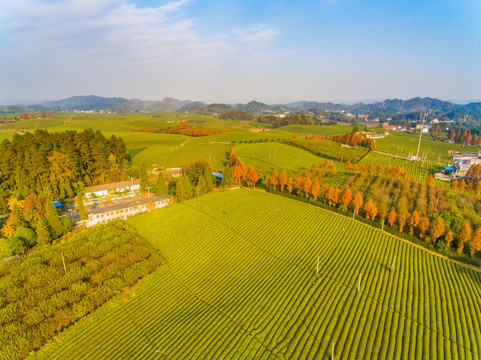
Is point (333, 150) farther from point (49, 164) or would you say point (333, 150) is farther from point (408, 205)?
point (49, 164)

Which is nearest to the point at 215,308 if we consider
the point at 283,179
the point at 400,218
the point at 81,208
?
the point at 81,208

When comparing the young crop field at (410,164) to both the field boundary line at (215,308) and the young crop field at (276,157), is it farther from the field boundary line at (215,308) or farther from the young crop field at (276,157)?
the field boundary line at (215,308)

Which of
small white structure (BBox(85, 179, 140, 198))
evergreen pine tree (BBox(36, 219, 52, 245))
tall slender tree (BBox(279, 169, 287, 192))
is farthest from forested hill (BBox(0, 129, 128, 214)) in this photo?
tall slender tree (BBox(279, 169, 287, 192))

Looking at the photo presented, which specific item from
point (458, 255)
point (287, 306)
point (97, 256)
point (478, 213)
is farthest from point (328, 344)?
point (478, 213)

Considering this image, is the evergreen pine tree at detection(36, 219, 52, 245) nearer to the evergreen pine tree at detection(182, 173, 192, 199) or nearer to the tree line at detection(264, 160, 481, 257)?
the evergreen pine tree at detection(182, 173, 192, 199)

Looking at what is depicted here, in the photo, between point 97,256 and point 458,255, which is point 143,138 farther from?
point 458,255
